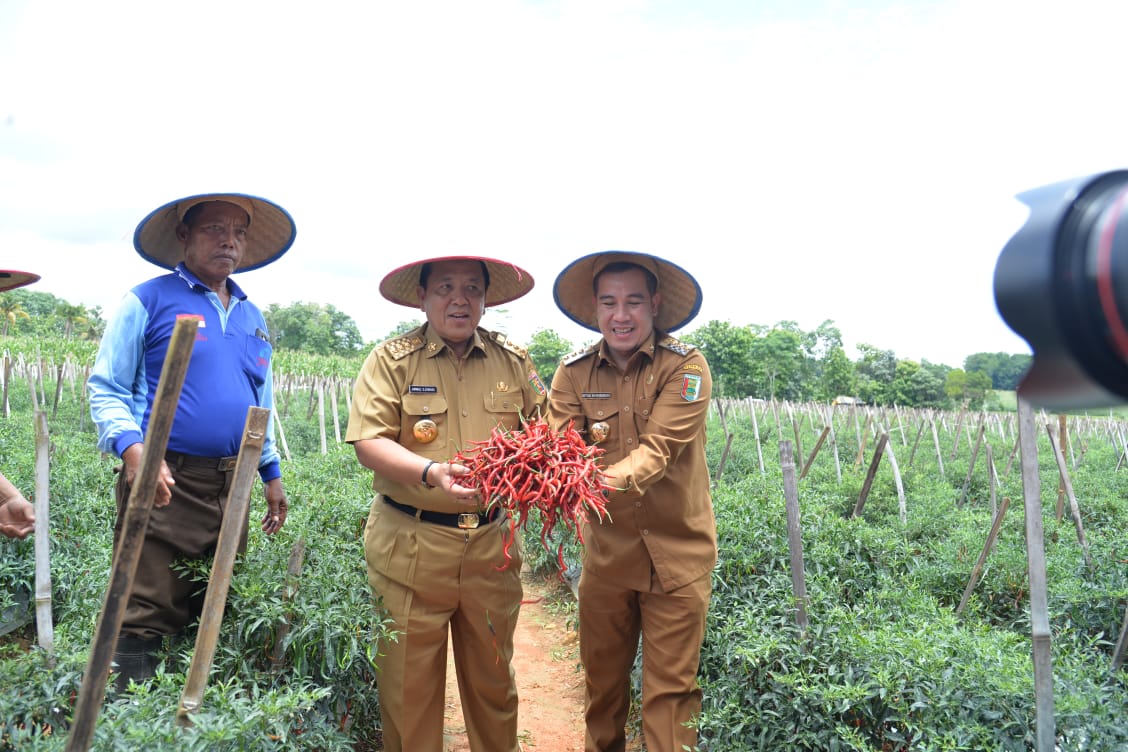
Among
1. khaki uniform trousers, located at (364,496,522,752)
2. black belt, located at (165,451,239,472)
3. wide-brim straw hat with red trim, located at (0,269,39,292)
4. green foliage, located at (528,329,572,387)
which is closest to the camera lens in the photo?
khaki uniform trousers, located at (364,496,522,752)

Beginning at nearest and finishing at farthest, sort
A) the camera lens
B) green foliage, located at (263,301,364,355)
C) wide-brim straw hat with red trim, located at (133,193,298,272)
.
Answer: the camera lens, wide-brim straw hat with red trim, located at (133,193,298,272), green foliage, located at (263,301,364,355)

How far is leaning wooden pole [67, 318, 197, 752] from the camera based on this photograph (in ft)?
5.24

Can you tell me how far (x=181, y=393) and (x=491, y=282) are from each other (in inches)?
55.0

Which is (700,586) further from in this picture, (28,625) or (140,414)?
(28,625)

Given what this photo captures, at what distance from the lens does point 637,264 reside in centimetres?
315

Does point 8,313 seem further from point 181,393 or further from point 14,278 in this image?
point 181,393

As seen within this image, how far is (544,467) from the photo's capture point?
8.67 feet

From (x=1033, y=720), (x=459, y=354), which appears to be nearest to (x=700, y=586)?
(x=1033, y=720)

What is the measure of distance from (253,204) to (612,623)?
2482mm

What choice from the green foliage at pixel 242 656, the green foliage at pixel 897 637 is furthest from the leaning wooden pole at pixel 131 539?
the green foliage at pixel 897 637

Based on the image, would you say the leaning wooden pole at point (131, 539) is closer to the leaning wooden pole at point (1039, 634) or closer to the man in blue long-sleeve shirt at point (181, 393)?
the man in blue long-sleeve shirt at point (181, 393)

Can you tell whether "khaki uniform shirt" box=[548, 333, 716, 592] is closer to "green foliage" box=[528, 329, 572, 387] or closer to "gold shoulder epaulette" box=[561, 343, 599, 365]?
"gold shoulder epaulette" box=[561, 343, 599, 365]

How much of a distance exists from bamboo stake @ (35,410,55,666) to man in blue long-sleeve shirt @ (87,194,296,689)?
0.23 m

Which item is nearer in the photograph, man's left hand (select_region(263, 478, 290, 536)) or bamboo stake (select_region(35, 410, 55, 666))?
bamboo stake (select_region(35, 410, 55, 666))
